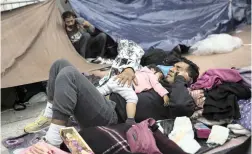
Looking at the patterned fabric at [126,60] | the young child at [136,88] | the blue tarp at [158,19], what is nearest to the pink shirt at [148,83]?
the young child at [136,88]

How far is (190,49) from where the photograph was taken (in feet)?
10.2

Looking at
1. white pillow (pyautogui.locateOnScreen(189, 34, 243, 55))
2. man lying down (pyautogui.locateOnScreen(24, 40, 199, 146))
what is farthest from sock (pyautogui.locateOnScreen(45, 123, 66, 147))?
white pillow (pyautogui.locateOnScreen(189, 34, 243, 55))

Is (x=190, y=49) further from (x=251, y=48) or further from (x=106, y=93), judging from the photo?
(x=106, y=93)

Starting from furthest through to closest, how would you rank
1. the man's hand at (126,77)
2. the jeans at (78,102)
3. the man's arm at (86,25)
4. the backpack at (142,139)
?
1. the man's arm at (86,25)
2. the man's hand at (126,77)
3. the jeans at (78,102)
4. the backpack at (142,139)

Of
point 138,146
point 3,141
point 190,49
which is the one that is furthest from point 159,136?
point 190,49

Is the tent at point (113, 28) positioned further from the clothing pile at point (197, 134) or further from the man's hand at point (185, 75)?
the clothing pile at point (197, 134)

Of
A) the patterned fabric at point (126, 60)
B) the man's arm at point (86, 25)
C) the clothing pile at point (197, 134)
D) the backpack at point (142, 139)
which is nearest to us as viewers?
the backpack at point (142, 139)

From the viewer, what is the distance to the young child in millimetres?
1752

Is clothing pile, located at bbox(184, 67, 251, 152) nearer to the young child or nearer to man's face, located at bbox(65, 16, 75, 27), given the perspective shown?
the young child

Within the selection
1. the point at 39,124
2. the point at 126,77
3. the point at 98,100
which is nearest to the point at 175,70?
the point at 126,77

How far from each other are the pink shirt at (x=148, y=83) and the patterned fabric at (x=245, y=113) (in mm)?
385

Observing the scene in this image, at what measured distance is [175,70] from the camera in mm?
1957

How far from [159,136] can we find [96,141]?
27 centimetres

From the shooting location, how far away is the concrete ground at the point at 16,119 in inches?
83.0
